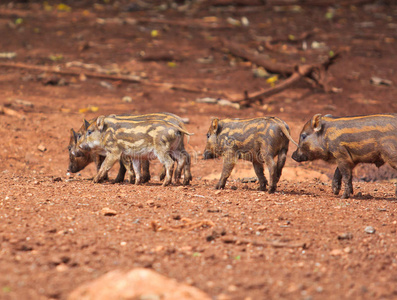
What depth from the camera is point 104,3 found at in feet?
79.0

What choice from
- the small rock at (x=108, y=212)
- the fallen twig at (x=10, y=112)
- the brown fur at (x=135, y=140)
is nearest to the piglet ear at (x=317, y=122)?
the brown fur at (x=135, y=140)

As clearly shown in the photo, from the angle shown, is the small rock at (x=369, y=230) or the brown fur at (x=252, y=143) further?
the brown fur at (x=252, y=143)

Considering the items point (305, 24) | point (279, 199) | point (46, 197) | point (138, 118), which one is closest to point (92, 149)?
point (138, 118)

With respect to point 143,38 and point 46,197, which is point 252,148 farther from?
point 143,38

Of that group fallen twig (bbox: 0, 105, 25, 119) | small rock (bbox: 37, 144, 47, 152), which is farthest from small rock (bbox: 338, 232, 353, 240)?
fallen twig (bbox: 0, 105, 25, 119)

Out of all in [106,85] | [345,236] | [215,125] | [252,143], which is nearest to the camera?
[345,236]

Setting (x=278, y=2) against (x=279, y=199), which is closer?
(x=279, y=199)

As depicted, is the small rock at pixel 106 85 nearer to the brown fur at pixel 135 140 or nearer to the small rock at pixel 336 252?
the brown fur at pixel 135 140

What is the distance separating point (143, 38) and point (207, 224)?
14.8 meters

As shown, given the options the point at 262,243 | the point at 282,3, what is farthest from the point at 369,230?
the point at 282,3

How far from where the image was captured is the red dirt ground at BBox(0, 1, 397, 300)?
16.4 ft

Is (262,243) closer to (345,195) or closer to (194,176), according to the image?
(345,195)

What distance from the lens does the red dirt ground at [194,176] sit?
16.4 ft

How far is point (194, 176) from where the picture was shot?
37.1 feet
